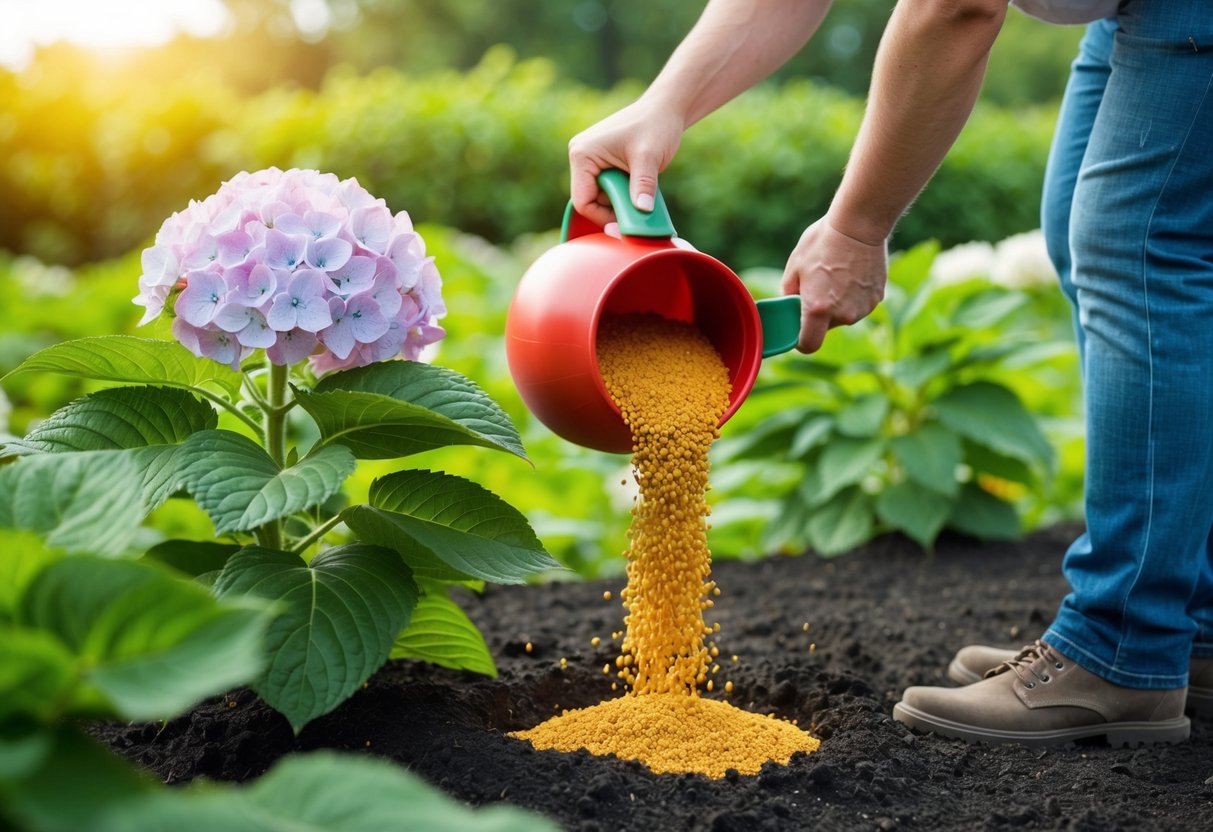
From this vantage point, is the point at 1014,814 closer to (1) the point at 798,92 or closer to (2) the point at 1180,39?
(2) the point at 1180,39

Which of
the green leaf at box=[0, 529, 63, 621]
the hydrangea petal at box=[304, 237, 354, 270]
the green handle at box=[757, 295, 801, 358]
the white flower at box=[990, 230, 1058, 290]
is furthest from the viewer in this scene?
the white flower at box=[990, 230, 1058, 290]

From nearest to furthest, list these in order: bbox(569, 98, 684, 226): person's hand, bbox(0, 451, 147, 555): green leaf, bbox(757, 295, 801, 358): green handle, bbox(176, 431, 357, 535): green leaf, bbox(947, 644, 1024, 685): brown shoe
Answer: bbox(0, 451, 147, 555): green leaf, bbox(176, 431, 357, 535): green leaf, bbox(569, 98, 684, 226): person's hand, bbox(757, 295, 801, 358): green handle, bbox(947, 644, 1024, 685): brown shoe

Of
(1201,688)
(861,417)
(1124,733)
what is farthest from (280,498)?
(861,417)

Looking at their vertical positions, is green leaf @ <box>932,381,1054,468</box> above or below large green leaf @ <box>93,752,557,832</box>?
above

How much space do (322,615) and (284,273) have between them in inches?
19.0

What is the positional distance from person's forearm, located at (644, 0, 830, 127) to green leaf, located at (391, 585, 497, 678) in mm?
956

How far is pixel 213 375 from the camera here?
68.4 inches

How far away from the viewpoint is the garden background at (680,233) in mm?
3424

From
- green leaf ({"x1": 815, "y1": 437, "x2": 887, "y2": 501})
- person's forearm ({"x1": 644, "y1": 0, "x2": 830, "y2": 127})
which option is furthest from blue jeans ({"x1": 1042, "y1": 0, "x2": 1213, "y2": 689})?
green leaf ({"x1": 815, "y1": 437, "x2": 887, "y2": 501})

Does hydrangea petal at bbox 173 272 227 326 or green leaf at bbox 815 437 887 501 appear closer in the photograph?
hydrangea petal at bbox 173 272 227 326

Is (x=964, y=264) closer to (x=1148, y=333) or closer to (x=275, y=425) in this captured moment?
(x=1148, y=333)

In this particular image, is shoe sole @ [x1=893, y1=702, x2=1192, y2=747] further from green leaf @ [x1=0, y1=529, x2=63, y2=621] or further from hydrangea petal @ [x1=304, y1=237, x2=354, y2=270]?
green leaf @ [x1=0, y1=529, x2=63, y2=621]

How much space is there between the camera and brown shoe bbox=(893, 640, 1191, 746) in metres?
2.03

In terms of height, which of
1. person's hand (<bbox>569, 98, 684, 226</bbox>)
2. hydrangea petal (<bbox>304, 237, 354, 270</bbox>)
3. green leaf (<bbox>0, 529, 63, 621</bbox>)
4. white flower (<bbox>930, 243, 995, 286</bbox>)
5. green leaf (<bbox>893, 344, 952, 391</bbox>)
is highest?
white flower (<bbox>930, 243, 995, 286</bbox>)
